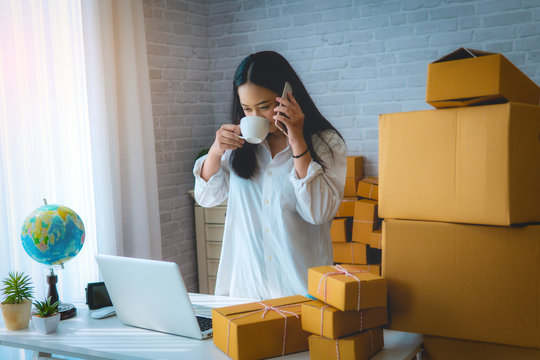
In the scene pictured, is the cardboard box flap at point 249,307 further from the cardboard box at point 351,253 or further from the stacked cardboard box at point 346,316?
the cardboard box at point 351,253

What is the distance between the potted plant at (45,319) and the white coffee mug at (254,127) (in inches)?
29.6

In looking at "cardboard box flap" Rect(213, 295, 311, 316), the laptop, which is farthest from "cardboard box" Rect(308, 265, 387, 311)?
the laptop

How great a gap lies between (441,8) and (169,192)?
202 cm

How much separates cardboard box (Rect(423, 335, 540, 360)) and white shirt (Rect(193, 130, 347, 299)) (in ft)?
1.79

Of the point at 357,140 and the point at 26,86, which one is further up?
the point at 26,86

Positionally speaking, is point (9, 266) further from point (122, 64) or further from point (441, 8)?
point (441, 8)

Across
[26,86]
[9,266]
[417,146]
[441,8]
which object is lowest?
[9,266]

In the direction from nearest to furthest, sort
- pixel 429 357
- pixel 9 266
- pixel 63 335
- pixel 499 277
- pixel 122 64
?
pixel 499 277 < pixel 429 357 < pixel 63 335 < pixel 9 266 < pixel 122 64

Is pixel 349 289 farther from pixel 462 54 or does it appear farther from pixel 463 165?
pixel 462 54

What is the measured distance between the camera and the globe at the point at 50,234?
5.42 ft

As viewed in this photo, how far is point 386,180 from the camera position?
1.29 metres

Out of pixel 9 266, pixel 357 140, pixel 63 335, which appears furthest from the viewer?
pixel 357 140

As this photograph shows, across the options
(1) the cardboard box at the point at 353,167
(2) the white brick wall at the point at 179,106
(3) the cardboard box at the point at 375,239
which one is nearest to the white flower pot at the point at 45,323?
(2) the white brick wall at the point at 179,106

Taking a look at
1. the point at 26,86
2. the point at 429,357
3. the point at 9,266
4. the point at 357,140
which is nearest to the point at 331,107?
the point at 357,140
